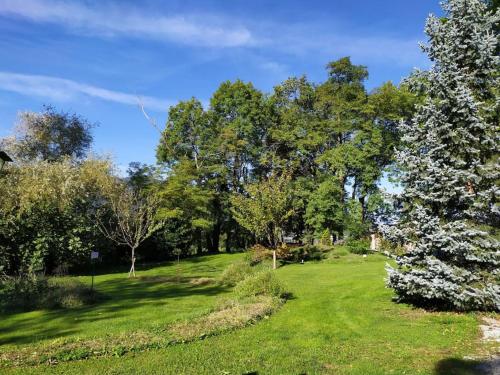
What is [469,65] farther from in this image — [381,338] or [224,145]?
[224,145]

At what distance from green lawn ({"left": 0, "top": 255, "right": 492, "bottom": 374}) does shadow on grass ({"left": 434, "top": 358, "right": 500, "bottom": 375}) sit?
0.11 feet

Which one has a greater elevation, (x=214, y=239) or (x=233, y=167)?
(x=233, y=167)

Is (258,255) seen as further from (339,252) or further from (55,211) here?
(55,211)

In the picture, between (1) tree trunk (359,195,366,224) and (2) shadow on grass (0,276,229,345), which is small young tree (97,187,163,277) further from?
(1) tree trunk (359,195,366,224)

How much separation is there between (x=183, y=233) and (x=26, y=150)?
15836 mm

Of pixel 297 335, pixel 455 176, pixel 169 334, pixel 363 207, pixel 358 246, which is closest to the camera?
pixel 297 335

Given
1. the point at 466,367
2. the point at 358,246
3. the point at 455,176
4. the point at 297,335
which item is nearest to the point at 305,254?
the point at 358,246

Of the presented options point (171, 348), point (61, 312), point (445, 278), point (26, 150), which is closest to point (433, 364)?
point (445, 278)

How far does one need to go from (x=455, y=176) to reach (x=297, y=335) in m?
6.55

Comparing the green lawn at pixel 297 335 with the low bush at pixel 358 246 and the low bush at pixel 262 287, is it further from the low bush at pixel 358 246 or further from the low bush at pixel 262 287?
the low bush at pixel 358 246

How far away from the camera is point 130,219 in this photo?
109 ft

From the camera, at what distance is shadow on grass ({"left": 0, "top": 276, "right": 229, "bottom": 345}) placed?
12.2m

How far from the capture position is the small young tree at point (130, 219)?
29.6m

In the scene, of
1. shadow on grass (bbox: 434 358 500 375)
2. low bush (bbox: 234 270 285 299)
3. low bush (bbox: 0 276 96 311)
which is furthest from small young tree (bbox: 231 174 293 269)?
shadow on grass (bbox: 434 358 500 375)
